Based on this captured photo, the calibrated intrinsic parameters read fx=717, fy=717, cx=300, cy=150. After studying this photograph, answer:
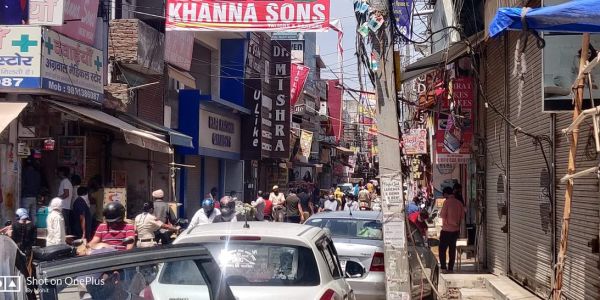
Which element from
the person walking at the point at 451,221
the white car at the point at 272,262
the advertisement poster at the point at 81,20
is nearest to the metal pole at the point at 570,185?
the white car at the point at 272,262

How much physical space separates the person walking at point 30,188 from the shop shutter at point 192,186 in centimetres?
999

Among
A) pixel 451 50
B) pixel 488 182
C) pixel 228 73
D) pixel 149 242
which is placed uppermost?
pixel 228 73

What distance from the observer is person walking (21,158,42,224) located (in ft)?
45.7

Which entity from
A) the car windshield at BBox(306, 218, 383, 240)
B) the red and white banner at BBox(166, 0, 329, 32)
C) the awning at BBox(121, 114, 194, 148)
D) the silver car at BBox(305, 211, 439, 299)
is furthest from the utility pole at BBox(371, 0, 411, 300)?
the awning at BBox(121, 114, 194, 148)

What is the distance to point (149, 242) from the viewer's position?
38.5ft

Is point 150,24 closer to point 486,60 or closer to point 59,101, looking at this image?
point 59,101

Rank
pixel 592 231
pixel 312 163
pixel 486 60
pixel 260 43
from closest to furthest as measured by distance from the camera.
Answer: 1. pixel 592 231
2. pixel 486 60
3. pixel 260 43
4. pixel 312 163

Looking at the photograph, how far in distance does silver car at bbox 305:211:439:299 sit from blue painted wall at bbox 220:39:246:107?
58.3 ft

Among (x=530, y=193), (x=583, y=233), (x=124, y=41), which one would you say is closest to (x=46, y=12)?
(x=124, y=41)

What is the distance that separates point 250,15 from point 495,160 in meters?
5.73

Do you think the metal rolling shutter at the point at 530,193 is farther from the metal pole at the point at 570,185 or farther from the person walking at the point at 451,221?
the metal pole at the point at 570,185

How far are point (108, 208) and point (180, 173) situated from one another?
15.9 metres

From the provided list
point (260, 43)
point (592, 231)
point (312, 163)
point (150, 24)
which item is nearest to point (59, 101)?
point (150, 24)

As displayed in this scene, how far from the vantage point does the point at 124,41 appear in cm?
1791
